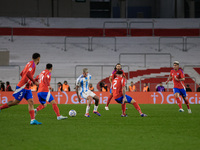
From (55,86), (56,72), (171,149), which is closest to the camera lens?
(171,149)

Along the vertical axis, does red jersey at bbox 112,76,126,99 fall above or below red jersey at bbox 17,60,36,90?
below

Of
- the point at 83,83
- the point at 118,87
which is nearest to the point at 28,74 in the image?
the point at 83,83

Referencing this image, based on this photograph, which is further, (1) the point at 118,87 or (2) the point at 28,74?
(1) the point at 118,87

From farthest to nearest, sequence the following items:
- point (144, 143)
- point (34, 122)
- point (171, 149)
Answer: point (34, 122)
point (144, 143)
point (171, 149)

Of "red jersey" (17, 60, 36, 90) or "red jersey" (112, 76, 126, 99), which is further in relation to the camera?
"red jersey" (112, 76, 126, 99)

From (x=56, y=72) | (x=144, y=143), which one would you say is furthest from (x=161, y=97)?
(x=144, y=143)

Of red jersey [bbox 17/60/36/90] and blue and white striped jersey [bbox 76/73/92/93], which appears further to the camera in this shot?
blue and white striped jersey [bbox 76/73/92/93]

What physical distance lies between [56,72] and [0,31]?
8.40 metres

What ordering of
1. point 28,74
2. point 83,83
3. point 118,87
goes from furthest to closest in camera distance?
point 83,83 → point 118,87 → point 28,74

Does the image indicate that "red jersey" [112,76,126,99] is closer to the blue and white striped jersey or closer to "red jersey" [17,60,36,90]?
the blue and white striped jersey

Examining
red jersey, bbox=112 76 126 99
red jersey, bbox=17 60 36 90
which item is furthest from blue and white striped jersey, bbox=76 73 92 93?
red jersey, bbox=17 60 36 90

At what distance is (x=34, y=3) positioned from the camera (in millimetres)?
42438

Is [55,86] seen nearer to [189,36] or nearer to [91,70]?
[91,70]

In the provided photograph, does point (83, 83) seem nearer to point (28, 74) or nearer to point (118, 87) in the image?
point (118, 87)
